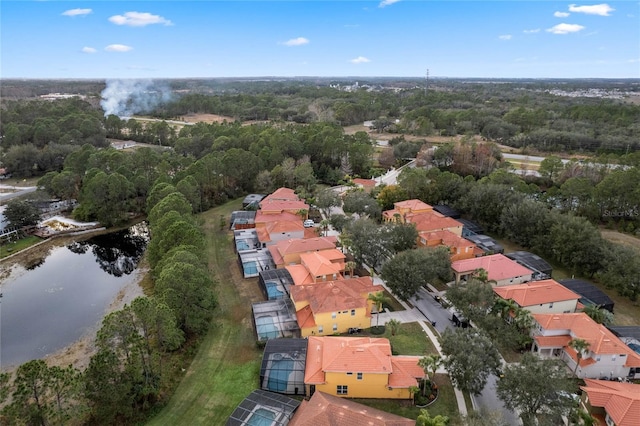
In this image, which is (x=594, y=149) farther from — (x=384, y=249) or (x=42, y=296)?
(x=42, y=296)

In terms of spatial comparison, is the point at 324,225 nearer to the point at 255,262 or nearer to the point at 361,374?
the point at 255,262

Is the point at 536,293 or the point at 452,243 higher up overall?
the point at 452,243

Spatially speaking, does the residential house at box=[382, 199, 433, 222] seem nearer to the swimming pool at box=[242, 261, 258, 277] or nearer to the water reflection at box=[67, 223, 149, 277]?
the swimming pool at box=[242, 261, 258, 277]

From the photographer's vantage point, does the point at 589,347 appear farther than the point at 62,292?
No

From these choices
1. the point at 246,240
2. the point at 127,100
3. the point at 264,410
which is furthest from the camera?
the point at 127,100

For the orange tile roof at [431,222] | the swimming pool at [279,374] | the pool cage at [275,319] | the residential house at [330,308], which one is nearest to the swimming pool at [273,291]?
the pool cage at [275,319]

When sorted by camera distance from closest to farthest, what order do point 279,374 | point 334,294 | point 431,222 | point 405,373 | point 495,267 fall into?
point 405,373
point 279,374
point 334,294
point 495,267
point 431,222

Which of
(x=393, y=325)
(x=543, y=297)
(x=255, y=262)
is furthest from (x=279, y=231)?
(x=543, y=297)
